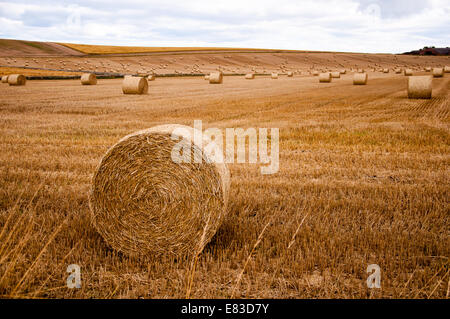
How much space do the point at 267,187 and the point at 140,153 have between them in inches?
97.5

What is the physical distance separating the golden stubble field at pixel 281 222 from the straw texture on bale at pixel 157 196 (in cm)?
21

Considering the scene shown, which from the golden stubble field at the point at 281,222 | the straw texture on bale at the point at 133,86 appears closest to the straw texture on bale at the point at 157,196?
the golden stubble field at the point at 281,222

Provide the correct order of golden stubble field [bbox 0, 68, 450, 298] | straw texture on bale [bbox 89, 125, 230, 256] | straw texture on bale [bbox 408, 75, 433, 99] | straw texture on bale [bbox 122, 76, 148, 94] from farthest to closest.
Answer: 1. straw texture on bale [bbox 122, 76, 148, 94]
2. straw texture on bale [bbox 408, 75, 433, 99]
3. straw texture on bale [bbox 89, 125, 230, 256]
4. golden stubble field [bbox 0, 68, 450, 298]

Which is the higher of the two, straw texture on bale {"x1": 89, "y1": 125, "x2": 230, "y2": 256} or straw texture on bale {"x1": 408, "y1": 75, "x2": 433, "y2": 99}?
straw texture on bale {"x1": 408, "y1": 75, "x2": 433, "y2": 99}

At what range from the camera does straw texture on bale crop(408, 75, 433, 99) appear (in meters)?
17.2

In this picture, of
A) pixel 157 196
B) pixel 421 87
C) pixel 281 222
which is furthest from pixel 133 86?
pixel 157 196

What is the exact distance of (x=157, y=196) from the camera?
400 cm

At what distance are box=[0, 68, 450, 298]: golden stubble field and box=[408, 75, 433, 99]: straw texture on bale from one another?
7309mm

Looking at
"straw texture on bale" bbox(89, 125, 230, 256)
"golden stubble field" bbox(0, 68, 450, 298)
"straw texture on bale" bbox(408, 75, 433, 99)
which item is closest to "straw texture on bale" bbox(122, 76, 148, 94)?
"golden stubble field" bbox(0, 68, 450, 298)

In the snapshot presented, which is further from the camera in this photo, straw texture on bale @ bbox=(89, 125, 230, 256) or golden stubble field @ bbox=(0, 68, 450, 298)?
straw texture on bale @ bbox=(89, 125, 230, 256)

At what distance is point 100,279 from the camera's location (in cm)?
339

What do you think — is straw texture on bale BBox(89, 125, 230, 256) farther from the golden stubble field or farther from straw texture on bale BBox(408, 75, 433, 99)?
straw texture on bale BBox(408, 75, 433, 99)
